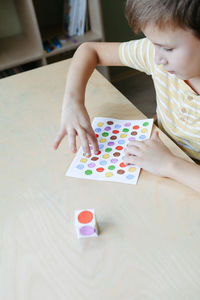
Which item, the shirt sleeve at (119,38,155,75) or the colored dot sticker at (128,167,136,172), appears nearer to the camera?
the colored dot sticker at (128,167,136,172)

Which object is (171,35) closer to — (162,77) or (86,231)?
(162,77)

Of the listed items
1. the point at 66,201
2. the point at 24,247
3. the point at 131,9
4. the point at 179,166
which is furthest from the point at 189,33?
the point at 24,247

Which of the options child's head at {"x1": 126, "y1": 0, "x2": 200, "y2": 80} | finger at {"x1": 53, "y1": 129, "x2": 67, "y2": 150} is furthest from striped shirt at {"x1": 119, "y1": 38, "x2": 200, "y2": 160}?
finger at {"x1": 53, "y1": 129, "x2": 67, "y2": 150}

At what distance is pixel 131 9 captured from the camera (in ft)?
2.34

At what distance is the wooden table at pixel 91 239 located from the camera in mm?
524

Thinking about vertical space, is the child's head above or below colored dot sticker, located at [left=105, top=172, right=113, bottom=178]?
above

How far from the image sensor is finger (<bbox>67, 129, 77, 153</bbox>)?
779 millimetres

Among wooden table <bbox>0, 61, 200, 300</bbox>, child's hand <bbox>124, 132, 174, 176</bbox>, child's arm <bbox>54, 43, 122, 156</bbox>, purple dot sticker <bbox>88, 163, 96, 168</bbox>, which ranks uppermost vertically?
child's arm <bbox>54, 43, 122, 156</bbox>

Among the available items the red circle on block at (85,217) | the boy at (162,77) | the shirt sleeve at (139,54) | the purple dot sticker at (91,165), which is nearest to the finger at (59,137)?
the boy at (162,77)

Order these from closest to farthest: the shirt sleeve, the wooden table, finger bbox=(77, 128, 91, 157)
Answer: the wooden table < finger bbox=(77, 128, 91, 157) < the shirt sleeve

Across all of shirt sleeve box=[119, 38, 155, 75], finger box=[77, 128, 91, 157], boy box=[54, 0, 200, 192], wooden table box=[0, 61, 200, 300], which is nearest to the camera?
wooden table box=[0, 61, 200, 300]

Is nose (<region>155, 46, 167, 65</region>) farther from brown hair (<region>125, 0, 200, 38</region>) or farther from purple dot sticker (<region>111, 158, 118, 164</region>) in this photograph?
purple dot sticker (<region>111, 158, 118, 164</region>)

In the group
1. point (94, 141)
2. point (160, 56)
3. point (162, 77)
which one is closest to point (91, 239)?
point (94, 141)

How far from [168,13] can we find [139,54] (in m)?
0.36
